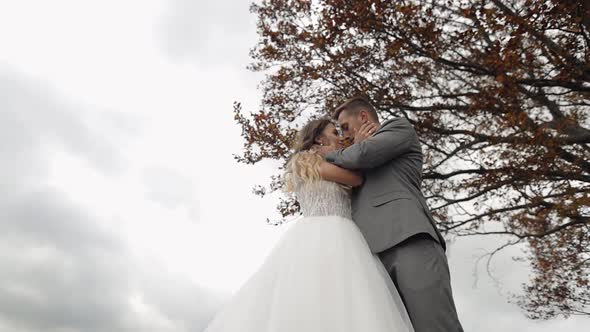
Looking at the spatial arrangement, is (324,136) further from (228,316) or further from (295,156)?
(228,316)

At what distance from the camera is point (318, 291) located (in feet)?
7.96

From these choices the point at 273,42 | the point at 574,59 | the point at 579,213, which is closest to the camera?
the point at 574,59

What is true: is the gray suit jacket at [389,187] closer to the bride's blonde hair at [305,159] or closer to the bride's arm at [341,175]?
the bride's arm at [341,175]

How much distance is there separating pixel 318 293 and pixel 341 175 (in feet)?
3.04

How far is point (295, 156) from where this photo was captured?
3375 millimetres

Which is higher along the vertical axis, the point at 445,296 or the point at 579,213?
the point at 579,213

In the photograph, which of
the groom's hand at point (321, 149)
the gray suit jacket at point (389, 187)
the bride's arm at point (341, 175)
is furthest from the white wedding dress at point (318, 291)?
the groom's hand at point (321, 149)

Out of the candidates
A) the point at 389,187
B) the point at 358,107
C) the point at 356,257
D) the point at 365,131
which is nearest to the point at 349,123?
the point at 358,107

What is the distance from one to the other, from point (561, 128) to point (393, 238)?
15.7 feet

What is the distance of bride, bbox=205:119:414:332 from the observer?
2.33 m

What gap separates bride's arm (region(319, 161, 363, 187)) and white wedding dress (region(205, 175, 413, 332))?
1.04 feet

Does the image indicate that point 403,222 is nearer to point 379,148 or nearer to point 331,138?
point 379,148

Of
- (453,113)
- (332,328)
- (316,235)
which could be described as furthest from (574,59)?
(332,328)

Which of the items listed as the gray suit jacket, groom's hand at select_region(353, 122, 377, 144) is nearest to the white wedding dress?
the gray suit jacket
